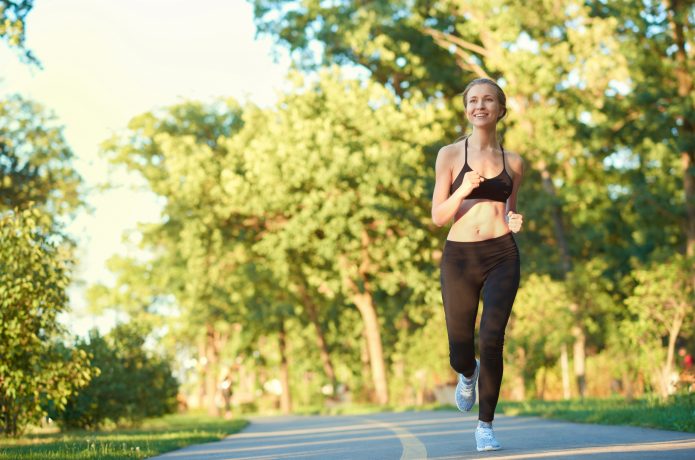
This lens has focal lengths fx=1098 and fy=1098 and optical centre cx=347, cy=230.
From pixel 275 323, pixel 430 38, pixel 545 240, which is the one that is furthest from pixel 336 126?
pixel 275 323

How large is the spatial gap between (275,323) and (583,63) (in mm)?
19240

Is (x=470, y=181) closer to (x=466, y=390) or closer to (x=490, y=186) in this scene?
(x=490, y=186)

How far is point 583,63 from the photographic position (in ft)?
99.3

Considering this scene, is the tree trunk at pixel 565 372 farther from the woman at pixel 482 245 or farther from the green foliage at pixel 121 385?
the woman at pixel 482 245

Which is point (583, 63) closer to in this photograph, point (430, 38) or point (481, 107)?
point (430, 38)

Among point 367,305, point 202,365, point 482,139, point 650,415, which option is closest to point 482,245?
point 482,139

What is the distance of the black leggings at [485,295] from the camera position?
7.46 m

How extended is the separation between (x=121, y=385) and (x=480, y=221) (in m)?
13.6

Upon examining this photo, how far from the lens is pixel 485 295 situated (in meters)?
7.49

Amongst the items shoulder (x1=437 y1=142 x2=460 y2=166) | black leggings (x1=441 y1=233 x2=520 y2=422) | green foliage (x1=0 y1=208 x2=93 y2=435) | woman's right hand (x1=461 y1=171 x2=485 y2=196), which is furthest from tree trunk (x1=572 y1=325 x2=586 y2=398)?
woman's right hand (x1=461 y1=171 x2=485 y2=196)

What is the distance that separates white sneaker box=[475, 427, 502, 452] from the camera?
301 inches

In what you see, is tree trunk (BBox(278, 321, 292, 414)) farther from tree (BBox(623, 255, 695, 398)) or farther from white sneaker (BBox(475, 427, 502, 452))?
white sneaker (BBox(475, 427, 502, 452))

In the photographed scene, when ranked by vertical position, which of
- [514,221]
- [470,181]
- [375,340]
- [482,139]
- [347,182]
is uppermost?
[347,182]

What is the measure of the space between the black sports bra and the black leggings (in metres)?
0.29
